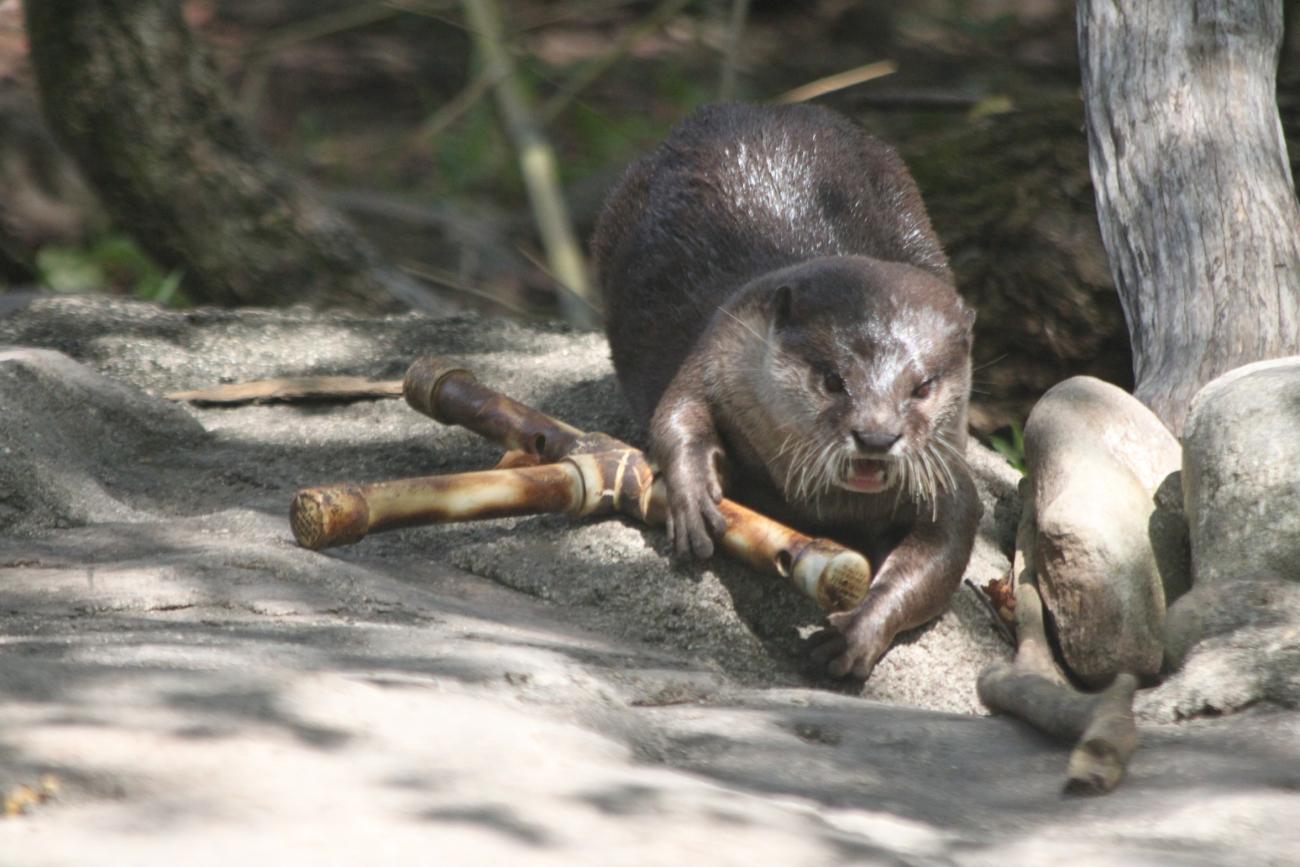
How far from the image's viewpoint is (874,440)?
2.58 metres

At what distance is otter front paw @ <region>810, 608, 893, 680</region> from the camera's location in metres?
2.56

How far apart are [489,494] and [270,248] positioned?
2397mm

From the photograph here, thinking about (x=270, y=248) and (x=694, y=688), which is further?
(x=270, y=248)

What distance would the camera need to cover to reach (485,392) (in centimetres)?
304

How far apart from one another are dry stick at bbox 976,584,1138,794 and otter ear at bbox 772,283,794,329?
0.83 meters

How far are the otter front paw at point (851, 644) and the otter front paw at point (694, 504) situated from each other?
0.80ft

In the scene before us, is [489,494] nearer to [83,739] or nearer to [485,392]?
[485,392]

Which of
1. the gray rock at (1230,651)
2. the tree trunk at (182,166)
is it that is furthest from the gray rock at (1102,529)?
the tree trunk at (182,166)

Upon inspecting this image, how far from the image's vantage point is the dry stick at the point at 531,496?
8.25 feet

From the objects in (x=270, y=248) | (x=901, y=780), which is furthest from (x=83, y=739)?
(x=270, y=248)

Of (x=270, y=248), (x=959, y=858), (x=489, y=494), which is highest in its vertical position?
(x=270, y=248)

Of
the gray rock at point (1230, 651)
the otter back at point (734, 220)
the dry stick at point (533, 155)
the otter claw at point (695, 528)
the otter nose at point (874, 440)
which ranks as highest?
the dry stick at point (533, 155)

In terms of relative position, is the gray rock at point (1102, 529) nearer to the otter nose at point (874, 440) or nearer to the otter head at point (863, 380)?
the otter head at point (863, 380)

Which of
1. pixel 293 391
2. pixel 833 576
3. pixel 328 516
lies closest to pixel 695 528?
pixel 833 576
